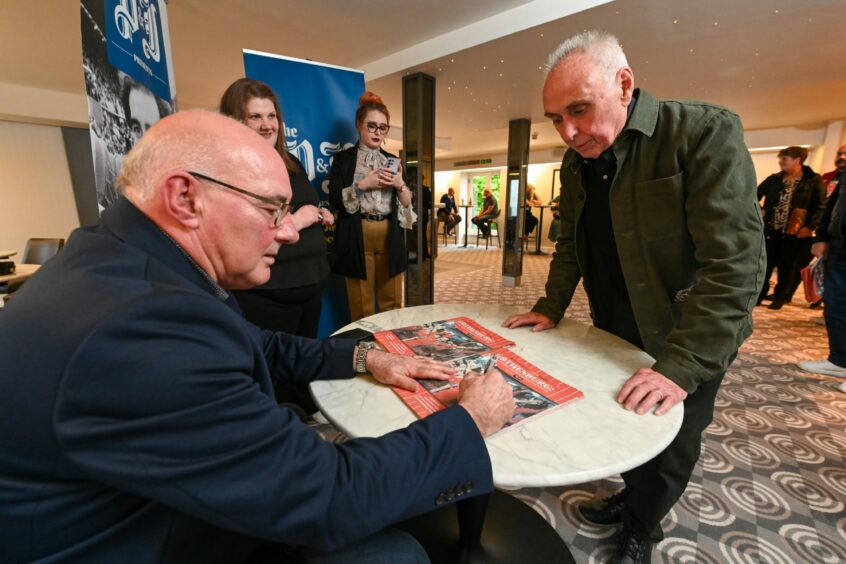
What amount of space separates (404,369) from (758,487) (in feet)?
5.93

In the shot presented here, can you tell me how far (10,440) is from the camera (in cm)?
45

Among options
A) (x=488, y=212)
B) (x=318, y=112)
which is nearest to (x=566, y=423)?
(x=318, y=112)

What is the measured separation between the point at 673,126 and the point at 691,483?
5.05 ft

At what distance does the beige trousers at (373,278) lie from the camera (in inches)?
95.3

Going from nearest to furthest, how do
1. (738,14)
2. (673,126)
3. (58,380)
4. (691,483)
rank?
(58,380)
(673,126)
(691,483)
(738,14)

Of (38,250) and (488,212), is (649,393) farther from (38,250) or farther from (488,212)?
(488,212)

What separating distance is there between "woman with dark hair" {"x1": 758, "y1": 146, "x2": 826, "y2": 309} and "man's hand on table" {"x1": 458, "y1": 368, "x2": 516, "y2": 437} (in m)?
4.60

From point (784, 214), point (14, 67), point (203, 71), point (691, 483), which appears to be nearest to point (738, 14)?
point (784, 214)

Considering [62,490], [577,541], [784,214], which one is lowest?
[577,541]

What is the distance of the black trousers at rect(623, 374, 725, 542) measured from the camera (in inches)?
43.3

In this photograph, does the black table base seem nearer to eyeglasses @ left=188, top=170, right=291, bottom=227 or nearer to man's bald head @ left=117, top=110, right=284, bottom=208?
eyeglasses @ left=188, top=170, right=291, bottom=227

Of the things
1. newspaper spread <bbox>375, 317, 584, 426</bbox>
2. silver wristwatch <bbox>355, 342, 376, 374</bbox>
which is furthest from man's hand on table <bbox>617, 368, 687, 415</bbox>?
silver wristwatch <bbox>355, 342, 376, 374</bbox>

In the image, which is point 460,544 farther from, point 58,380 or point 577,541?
point 58,380

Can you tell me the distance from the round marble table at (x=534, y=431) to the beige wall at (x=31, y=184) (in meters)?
8.76
